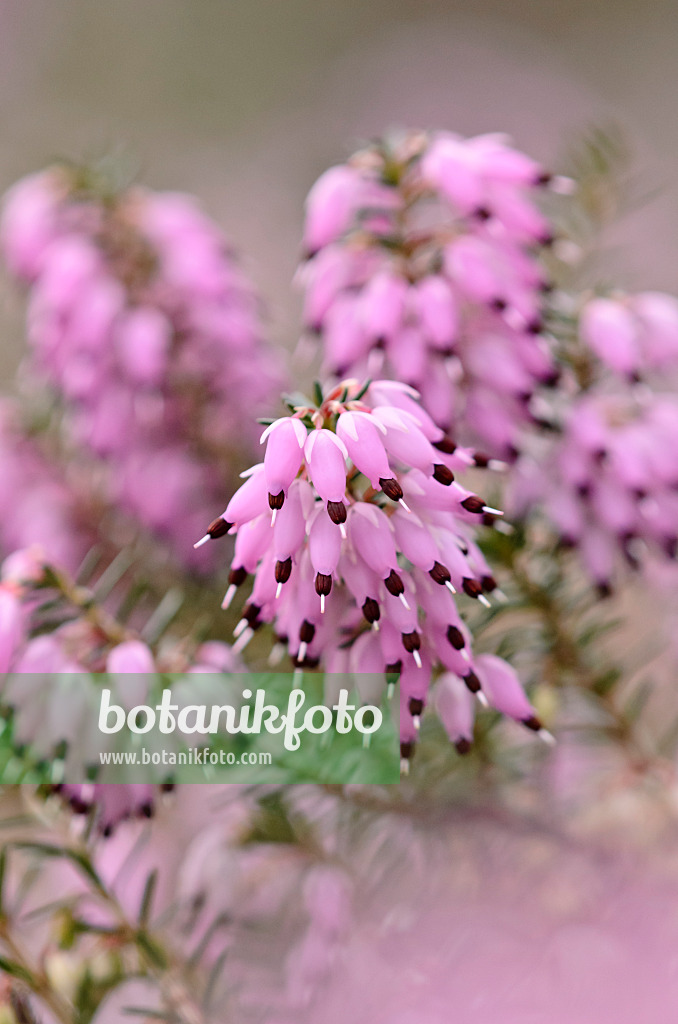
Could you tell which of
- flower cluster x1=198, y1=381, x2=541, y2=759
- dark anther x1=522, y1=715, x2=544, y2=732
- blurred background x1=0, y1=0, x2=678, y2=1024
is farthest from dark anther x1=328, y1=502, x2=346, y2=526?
blurred background x1=0, y1=0, x2=678, y2=1024

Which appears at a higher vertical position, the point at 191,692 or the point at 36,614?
the point at 36,614

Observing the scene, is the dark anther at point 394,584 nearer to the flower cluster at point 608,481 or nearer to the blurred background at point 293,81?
the flower cluster at point 608,481

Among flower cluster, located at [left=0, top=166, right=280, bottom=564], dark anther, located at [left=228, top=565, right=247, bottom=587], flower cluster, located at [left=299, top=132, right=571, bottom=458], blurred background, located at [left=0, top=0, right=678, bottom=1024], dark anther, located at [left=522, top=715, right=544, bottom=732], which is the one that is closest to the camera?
dark anther, located at [left=228, top=565, right=247, bottom=587]

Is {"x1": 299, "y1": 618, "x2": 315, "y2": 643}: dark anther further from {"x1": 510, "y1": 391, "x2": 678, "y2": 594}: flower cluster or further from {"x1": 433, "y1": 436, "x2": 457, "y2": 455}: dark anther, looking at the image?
{"x1": 510, "y1": 391, "x2": 678, "y2": 594}: flower cluster

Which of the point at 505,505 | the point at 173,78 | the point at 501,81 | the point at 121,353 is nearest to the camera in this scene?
the point at 505,505

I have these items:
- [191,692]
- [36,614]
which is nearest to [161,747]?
[191,692]

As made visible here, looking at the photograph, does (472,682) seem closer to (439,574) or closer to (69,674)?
(439,574)

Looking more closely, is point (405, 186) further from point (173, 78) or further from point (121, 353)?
point (173, 78)
